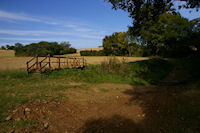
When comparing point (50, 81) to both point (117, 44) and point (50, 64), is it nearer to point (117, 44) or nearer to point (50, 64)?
point (50, 64)

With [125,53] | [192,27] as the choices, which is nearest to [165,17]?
[192,27]

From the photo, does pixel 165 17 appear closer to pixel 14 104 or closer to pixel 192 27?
pixel 192 27

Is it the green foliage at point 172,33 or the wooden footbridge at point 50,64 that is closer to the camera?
the wooden footbridge at point 50,64

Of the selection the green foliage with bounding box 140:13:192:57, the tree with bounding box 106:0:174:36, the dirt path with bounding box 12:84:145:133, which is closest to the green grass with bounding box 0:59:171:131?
the dirt path with bounding box 12:84:145:133

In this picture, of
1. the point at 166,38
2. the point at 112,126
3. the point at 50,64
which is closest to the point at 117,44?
the point at 166,38

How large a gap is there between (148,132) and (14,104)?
18.0 ft

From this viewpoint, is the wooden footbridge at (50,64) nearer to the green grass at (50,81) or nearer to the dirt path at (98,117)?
the green grass at (50,81)

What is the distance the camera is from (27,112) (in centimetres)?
467

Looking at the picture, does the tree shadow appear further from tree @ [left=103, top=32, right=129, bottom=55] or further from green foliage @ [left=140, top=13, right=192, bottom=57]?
tree @ [left=103, top=32, right=129, bottom=55]

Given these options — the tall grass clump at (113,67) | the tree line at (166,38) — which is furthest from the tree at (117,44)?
the tall grass clump at (113,67)

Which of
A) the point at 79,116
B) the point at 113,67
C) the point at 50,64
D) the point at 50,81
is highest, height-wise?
the point at 50,64

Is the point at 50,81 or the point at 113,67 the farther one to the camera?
the point at 113,67

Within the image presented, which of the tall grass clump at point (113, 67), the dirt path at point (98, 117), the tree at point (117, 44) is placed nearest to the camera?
the dirt path at point (98, 117)

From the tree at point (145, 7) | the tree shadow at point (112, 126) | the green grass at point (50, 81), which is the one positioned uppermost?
the tree at point (145, 7)
